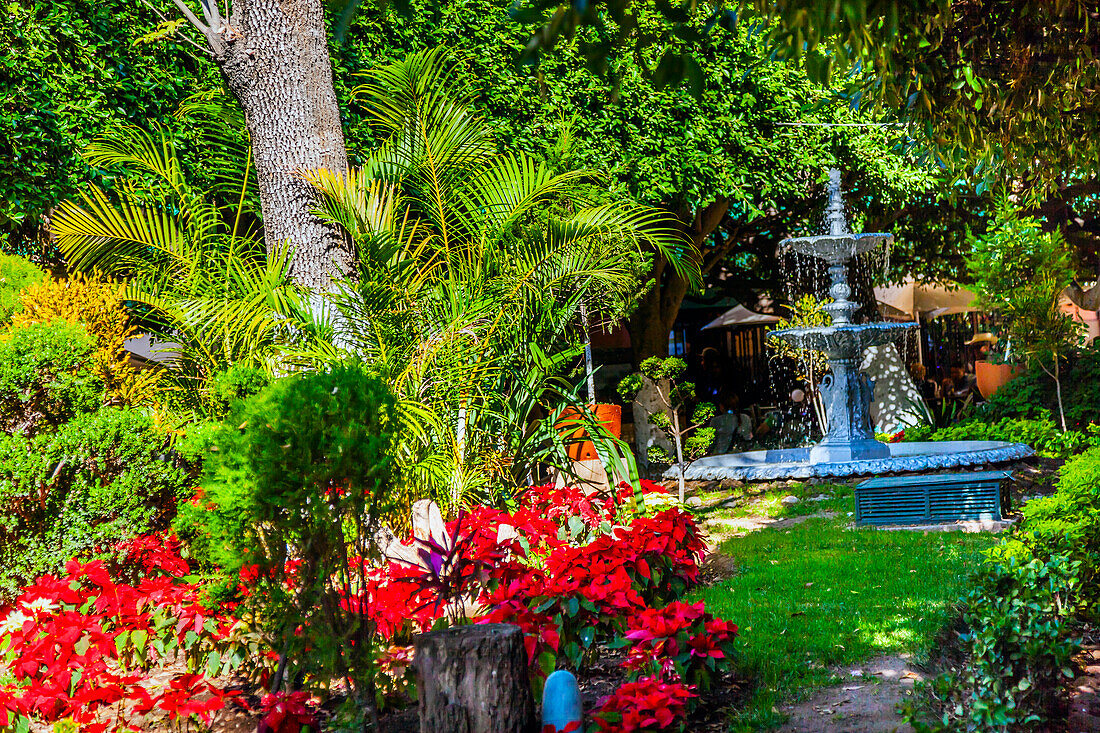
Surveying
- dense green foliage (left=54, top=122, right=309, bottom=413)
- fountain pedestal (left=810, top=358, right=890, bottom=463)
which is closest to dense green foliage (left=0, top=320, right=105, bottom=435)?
A: dense green foliage (left=54, top=122, right=309, bottom=413)

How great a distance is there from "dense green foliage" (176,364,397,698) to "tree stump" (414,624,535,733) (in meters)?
0.37

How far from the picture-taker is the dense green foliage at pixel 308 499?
2916 millimetres

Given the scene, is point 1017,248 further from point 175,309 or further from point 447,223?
point 175,309

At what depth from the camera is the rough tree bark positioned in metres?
5.95

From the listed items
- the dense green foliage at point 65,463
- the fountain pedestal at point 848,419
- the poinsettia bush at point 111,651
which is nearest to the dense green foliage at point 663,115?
the fountain pedestal at point 848,419

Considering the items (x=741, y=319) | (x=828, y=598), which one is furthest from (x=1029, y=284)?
(x=828, y=598)

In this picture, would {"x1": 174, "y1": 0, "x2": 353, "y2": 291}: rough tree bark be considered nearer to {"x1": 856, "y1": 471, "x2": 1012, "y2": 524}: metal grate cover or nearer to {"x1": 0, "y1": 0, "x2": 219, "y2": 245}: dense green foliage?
{"x1": 0, "y1": 0, "x2": 219, "y2": 245}: dense green foliage

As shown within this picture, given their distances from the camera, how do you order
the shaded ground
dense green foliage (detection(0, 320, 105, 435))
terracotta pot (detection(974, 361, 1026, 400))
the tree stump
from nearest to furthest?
1. the tree stump
2. the shaded ground
3. dense green foliage (detection(0, 320, 105, 435))
4. terracotta pot (detection(974, 361, 1026, 400))

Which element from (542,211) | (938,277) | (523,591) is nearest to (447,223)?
(542,211)

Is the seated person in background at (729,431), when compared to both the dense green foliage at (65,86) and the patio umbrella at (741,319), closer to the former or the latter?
the patio umbrella at (741,319)

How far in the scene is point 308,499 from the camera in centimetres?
321

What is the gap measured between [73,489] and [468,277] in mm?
2461

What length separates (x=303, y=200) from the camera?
19.5 feet

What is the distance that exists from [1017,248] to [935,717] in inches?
372
